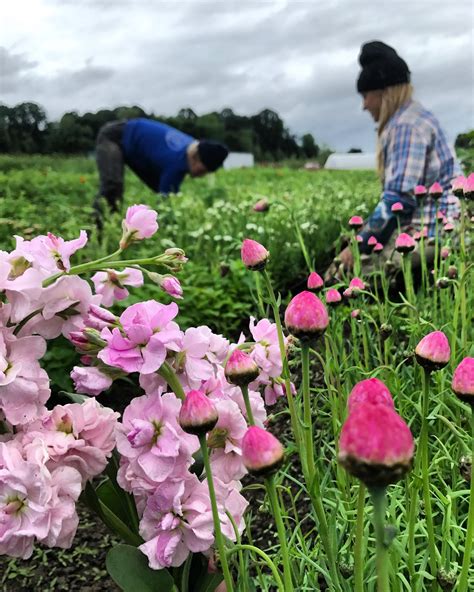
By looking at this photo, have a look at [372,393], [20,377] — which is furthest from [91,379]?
[372,393]

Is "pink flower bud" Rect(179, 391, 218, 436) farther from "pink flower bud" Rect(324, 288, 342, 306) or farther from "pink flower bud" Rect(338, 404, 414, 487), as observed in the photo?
"pink flower bud" Rect(324, 288, 342, 306)

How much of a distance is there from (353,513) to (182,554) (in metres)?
0.50

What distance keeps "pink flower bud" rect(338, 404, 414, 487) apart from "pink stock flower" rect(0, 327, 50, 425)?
1.43 ft

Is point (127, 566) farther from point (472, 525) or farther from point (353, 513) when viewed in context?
point (353, 513)

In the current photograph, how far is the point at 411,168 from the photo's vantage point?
9.71ft

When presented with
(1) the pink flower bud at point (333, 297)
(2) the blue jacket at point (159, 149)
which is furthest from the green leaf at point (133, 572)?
(2) the blue jacket at point (159, 149)

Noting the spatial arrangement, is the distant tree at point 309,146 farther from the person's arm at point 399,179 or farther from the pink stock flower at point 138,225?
the pink stock flower at point 138,225

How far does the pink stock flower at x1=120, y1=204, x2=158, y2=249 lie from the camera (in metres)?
0.90

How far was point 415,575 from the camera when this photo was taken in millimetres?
903

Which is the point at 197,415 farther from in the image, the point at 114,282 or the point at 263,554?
the point at 114,282

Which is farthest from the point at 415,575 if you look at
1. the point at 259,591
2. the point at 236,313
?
the point at 236,313

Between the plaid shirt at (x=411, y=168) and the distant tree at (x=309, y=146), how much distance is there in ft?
81.3

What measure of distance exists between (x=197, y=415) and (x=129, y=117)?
21.3 m

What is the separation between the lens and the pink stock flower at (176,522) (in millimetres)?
747
